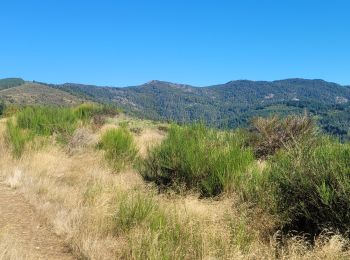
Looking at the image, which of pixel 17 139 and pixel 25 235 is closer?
pixel 25 235

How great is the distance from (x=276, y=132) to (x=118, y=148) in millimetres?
4399

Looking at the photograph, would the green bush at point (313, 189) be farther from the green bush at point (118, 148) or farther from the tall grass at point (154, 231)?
the green bush at point (118, 148)

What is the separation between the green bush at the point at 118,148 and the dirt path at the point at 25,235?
4.23 metres

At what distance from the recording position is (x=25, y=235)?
6266 millimetres

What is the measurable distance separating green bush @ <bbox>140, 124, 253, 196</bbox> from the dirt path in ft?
8.74

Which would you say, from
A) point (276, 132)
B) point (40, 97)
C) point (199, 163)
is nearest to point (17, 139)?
point (199, 163)

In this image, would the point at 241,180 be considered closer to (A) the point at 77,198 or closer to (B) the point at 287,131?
(A) the point at 77,198

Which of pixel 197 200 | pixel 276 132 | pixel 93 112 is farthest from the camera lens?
pixel 93 112

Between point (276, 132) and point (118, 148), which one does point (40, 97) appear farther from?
point (276, 132)

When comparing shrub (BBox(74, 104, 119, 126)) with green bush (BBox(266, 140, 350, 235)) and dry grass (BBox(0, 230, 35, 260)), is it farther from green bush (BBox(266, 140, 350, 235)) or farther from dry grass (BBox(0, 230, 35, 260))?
dry grass (BBox(0, 230, 35, 260))

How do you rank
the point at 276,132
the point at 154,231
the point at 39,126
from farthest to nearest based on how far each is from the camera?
the point at 39,126 < the point at 276,132 < the point at 154,231

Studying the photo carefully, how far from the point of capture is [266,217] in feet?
21.5

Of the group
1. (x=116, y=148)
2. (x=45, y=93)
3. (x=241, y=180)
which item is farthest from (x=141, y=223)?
(x=45, y=93)

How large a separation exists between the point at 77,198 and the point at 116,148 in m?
5.36
